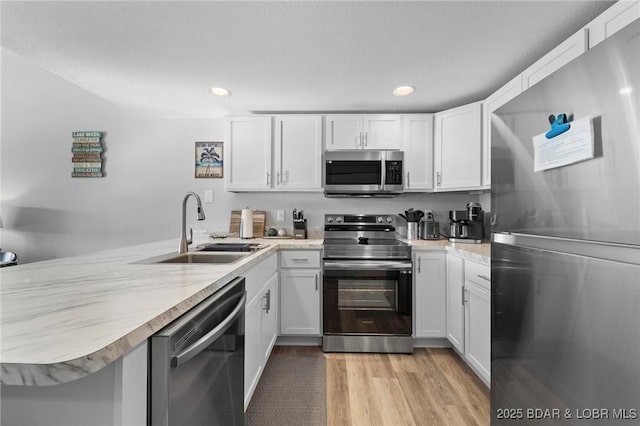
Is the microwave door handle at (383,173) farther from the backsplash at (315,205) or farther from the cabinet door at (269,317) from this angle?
the cabinet door at (269,317)

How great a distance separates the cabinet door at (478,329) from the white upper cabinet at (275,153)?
155 centimetres

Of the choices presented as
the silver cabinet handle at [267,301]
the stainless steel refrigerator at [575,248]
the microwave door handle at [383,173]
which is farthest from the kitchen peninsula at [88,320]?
the microwave door handle at [383,173]

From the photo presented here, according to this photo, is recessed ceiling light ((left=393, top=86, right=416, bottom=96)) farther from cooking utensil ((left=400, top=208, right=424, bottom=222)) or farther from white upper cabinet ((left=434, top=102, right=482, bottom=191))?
cooking utensil ((left=400, top=208, right=424, bottom=222))

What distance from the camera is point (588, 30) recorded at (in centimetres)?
138

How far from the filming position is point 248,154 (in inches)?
108

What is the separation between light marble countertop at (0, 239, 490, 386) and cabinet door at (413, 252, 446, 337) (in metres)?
1.66

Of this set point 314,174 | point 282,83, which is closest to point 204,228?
point 314,174

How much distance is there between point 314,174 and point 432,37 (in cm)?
145

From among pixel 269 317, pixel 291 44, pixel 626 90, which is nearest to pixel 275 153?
pixel 291 44

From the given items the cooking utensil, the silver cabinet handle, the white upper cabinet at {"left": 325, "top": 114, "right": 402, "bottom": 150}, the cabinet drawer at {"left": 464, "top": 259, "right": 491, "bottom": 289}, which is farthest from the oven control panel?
the silver cabinet handle

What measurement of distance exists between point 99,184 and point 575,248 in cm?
397

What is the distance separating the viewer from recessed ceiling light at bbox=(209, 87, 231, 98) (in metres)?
2.32

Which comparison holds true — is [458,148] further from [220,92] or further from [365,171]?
[220,92]

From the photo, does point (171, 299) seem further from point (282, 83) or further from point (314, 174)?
point (314, 174)
